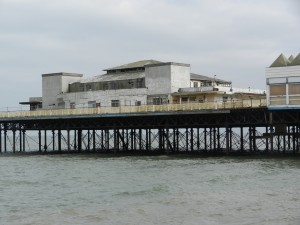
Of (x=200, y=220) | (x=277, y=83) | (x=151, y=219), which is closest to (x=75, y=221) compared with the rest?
(x=151, y=219)

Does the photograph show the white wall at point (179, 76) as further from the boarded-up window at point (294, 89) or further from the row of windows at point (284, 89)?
the boarded-up window at point (294, 89)

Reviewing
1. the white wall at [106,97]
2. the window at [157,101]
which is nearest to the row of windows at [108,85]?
the white wall at [106,97]

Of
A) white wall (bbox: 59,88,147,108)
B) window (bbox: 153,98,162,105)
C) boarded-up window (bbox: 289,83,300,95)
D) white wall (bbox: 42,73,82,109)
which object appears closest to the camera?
boarded-up window (bbox: 289,83,300,95)

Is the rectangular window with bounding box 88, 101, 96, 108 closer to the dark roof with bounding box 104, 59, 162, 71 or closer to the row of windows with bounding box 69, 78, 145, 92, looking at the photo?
the row of windows with bounding box 69, 78, 145, 92

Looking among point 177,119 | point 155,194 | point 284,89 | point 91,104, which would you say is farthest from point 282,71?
point 91,104

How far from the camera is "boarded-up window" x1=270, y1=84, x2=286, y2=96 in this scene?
1962 inches

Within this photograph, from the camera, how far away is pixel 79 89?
71312mm

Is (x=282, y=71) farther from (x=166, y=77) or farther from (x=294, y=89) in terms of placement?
(x=166, y=77)

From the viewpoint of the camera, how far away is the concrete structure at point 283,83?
49188 millimetres

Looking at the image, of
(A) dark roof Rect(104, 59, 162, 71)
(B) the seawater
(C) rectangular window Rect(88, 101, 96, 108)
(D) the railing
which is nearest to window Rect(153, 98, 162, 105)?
(D) the railing

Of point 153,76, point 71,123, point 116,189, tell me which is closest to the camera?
point 116,189

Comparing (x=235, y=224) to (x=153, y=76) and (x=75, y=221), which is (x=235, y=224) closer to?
(x=75, y=221)

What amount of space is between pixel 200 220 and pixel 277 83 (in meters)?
29.1

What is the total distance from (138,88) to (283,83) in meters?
18.7
